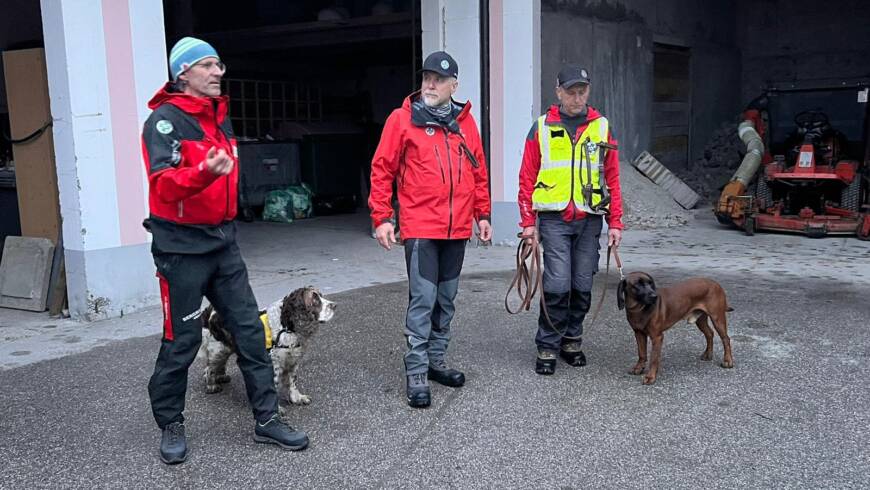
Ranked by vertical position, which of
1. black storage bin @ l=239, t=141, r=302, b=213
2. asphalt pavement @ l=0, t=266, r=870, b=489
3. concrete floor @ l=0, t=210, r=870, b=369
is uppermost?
black storage bin @ l=239, t=141, r=302, b=213

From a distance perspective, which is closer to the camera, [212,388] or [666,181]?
[212,388]

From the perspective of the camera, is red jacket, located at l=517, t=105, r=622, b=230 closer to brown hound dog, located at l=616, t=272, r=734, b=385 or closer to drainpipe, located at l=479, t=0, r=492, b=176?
brown hound dog, located at l=616, t=272, r=734, b=385

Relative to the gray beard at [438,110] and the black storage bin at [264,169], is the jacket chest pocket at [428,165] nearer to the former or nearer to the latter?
the gray beard at [438,110]

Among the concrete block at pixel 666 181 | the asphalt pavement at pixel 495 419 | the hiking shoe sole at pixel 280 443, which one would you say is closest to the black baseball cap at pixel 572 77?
the asphalt pavement at pixel 495 419

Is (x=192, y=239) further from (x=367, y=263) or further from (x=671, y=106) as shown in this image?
(x=671, y=106)

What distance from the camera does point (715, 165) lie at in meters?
15.5

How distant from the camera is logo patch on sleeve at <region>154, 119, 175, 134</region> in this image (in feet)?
10.7

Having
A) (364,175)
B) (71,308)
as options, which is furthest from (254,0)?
(71,308)

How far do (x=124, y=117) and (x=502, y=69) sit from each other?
4389mm

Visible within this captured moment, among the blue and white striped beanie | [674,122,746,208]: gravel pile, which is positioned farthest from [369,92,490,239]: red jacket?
[674,122,746,208]: gravel pile

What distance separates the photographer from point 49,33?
19.0ft

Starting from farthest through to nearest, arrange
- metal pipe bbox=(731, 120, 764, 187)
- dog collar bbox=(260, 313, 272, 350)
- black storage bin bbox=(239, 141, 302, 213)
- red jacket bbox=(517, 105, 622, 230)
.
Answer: black storage bin bbox=(239, 141, 302, 213) < metal pipe bbox=(731, 120, 764, 187) < red jacket bbox=(517, 105, 622, 230) < dog collar bbox=(260, 313, 272, 350)

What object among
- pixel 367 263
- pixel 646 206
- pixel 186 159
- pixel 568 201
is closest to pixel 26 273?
pixel 367 263

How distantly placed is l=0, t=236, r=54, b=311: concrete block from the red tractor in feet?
25.8
